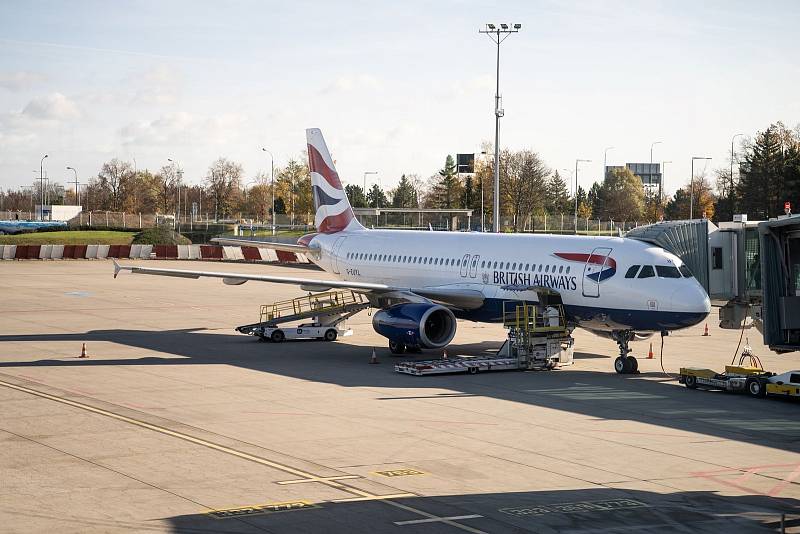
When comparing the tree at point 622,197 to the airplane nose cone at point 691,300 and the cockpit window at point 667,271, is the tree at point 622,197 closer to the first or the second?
the cockpit window at point 667,271

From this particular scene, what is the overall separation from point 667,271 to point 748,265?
92.9 inches

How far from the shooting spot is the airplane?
31781mm

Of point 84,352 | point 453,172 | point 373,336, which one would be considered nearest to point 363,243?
point 373,336

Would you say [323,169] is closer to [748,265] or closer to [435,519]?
[748,265]

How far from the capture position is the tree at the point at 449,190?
498 ft

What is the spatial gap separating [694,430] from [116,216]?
4592 inches

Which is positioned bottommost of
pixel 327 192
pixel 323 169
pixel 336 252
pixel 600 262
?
pixel 600 262

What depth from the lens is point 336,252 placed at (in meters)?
45.5

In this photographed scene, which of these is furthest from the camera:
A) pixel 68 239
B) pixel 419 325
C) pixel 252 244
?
pixel 68 239

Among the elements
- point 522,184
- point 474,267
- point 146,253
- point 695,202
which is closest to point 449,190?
point 522,184

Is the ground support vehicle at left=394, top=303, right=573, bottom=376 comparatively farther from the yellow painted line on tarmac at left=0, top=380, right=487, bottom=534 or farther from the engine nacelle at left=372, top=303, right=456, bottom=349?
the yellow painted line on tarmac at left=0, top=380, right=487, bottom=534

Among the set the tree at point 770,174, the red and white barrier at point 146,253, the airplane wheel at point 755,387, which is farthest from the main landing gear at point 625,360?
the tree at point 770,174

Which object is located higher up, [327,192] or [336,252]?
[327,192]

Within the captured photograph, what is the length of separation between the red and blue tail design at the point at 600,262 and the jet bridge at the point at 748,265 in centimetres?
191
